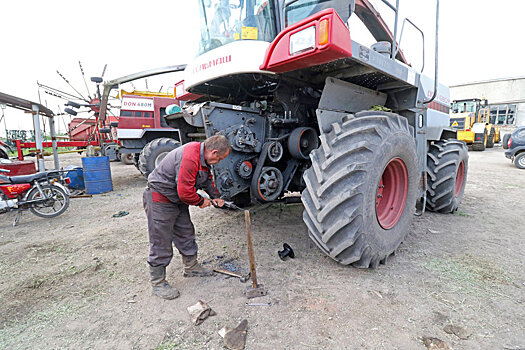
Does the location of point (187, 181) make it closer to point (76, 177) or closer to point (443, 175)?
point (443, 175)

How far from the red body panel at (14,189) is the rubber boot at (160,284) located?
3654mm

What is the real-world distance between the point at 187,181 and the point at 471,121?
17.7 metres

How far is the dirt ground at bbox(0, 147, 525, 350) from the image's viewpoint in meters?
1.68

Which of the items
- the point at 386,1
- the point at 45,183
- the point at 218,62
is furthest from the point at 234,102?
the point at 45,183

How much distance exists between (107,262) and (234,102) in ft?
8.06

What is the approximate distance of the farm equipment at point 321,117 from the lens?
2.08 meters

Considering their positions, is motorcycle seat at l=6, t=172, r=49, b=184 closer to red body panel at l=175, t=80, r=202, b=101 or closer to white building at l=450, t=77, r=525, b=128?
red body panel at l=175, t=80, r=202, b=101

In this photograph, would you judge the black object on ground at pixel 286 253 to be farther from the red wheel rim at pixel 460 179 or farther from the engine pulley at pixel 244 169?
the red wheel rim at pixel 460 179

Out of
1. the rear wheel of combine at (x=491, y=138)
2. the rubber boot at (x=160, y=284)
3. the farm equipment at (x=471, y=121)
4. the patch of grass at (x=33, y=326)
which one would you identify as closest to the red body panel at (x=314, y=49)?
the rubber boot at (x=160, y=284)

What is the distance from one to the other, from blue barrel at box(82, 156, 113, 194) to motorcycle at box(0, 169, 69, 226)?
3.91 ft

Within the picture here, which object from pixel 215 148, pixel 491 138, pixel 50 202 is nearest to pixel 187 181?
pixel 215 148

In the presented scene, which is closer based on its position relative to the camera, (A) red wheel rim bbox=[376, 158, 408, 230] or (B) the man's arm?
(B) the man's arm

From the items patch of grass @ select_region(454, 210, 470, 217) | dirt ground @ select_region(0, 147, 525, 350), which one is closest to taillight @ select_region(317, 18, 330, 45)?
dirt ground @ select_region(0, 147, 525, 350)

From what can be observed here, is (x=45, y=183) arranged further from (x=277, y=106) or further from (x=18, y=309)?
(x=277, y=106)
